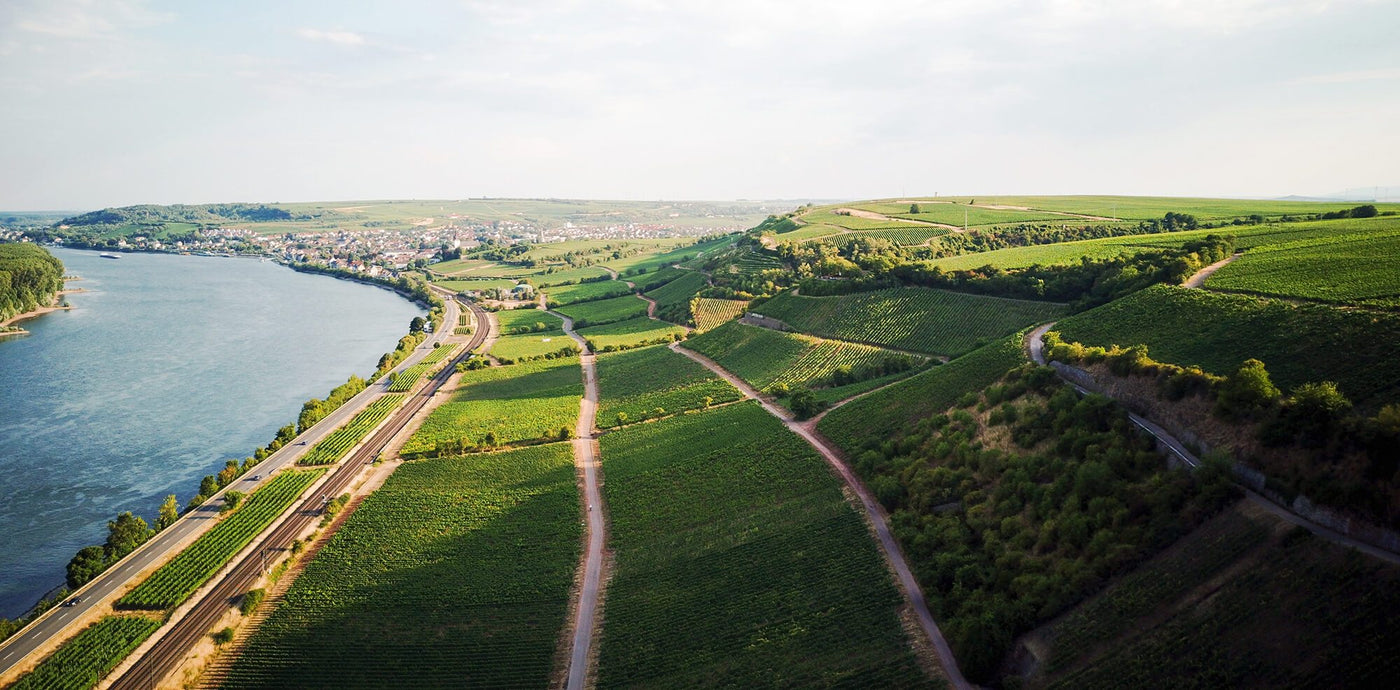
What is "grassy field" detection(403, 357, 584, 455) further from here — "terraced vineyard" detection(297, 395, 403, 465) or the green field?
the green field

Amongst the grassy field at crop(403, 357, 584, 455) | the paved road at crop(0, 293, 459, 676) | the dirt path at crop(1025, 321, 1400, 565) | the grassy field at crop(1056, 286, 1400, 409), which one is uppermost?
the grassy field at crop(1056, 286, 1400, 409)

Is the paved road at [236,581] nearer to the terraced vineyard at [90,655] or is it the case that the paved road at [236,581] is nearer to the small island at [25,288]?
the terraced vineyard at [90,655]

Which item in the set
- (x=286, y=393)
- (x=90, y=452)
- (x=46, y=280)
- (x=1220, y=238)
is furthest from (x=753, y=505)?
(x=46, y=280)

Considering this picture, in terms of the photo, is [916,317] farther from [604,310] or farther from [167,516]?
[604,310]

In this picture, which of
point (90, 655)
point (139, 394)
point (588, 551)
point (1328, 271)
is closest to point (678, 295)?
point (139, 394)

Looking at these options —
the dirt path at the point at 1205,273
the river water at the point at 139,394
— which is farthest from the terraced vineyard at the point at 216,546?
the dirt path at the point at 1205,273

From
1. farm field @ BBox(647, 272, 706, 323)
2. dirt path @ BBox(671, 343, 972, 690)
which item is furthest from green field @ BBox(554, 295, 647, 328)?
dirt path @ BBox(671, 343, 972, 690)
